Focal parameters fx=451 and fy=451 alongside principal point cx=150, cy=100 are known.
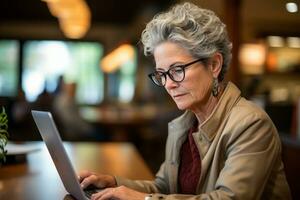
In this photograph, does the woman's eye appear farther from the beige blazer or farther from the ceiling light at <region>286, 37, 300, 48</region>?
the ceiling light at <region>286, 37, 300, 48</region>

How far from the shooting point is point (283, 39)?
6.69 m

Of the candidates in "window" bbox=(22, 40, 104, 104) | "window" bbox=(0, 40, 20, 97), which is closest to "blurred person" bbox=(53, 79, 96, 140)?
"window" bbox=(22, 40, 104, 104)

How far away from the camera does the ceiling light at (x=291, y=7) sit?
9.20ft

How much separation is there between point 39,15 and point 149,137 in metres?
4.60

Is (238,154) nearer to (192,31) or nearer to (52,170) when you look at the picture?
(192,31)

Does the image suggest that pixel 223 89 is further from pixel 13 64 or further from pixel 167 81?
pixel 13 64

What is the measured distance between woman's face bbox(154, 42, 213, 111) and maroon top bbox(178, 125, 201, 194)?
0.57 feet

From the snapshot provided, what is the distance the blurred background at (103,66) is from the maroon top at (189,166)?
238 centimetres

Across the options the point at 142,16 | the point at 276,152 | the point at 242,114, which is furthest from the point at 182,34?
the point at 142,16

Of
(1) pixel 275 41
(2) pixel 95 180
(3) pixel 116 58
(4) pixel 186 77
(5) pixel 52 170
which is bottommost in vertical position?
(3) pixel 116 58

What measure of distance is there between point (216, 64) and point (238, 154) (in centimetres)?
29

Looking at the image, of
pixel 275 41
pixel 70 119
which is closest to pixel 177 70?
pixel 70 119

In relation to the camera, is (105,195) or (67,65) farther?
(67,65)

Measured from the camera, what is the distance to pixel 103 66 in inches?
433
